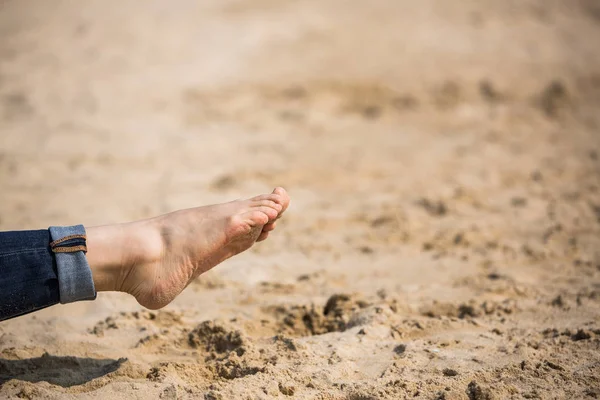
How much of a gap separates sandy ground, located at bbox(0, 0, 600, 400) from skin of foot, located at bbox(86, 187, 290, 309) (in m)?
0.28

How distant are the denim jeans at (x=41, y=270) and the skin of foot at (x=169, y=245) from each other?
0.06 meters

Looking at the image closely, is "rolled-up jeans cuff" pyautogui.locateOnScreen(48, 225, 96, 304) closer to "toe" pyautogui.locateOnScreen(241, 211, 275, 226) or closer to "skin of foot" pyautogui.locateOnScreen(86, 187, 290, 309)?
"skin of foot" pyautogui.locateOnScreen(86, 187, 290, 309)

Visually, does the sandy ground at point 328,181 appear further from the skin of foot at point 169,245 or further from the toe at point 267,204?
the toe at point 267,204

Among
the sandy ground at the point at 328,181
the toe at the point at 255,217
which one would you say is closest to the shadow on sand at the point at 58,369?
the sandy ground at the point at 328,181

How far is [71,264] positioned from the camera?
166cm

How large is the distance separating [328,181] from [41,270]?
2.87 m

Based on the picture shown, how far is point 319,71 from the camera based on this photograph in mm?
5871

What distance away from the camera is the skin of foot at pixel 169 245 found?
1772mm

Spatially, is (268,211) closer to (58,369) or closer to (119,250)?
(119,250)

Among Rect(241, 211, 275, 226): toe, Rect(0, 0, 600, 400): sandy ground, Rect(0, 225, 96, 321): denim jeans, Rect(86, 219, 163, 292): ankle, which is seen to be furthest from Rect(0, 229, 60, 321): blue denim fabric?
Rect(241, 211, 275, 226): toe

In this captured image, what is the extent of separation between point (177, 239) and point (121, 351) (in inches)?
19.0

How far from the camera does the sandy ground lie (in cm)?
196

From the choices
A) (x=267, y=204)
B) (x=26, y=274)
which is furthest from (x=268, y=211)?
(x=26, y=274)

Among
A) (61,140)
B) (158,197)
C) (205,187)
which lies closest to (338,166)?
(205,187)
